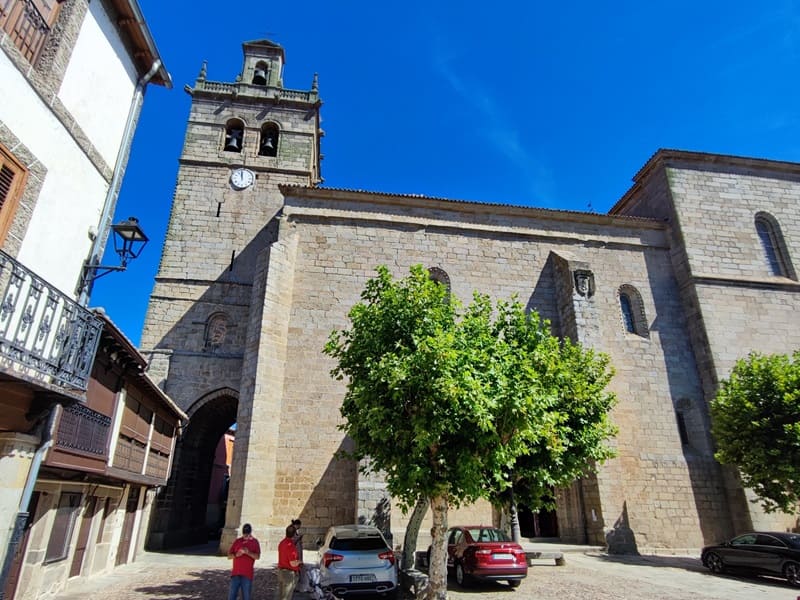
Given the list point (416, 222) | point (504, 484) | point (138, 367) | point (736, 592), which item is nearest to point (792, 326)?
point (736, 592)

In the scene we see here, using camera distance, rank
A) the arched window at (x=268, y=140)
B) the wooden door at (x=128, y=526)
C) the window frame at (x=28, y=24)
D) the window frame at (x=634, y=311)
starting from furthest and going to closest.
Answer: the arched window at (x=268, y=140) → the window frame at (x=634, y=311) → the wooden door at (x=128, y=526) → the window frame at (x=28, y=24)

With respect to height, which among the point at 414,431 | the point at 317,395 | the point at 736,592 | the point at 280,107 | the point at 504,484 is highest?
the point at 280,107

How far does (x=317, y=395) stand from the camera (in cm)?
1473

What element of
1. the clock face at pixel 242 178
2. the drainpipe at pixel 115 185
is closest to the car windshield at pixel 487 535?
the drainpipe at pixel 115 185

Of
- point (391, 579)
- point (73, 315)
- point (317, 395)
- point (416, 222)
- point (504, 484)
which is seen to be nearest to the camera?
point (73, 315)

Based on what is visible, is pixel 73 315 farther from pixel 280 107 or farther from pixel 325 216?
pixel 280 107

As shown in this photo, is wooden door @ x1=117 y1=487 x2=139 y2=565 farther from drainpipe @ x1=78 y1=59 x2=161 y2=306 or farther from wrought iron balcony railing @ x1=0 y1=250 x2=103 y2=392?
wrought iron balcony railing @ x1=0 y1=250 x2=103 y2=392

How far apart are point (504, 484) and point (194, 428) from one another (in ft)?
43.3

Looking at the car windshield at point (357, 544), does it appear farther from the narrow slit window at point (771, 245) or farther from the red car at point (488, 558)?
the narrow slit window at point (771, 245)

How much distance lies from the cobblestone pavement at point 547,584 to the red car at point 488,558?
0.85 feet

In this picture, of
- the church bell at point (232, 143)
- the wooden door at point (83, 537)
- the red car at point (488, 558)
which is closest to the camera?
the wooden door at point (83, 537)

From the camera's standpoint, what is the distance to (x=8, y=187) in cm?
499

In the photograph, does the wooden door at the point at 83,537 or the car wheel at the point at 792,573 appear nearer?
the wooden door at the point at 83,537

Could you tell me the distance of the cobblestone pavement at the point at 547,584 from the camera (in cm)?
790
